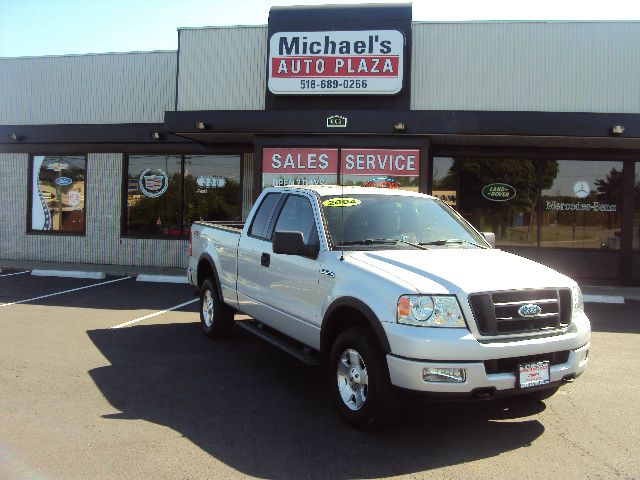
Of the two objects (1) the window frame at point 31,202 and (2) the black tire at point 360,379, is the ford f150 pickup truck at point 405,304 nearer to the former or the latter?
(2) the black tire at point 360,379

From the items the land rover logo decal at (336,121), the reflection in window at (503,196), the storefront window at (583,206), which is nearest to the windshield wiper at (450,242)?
the land rover logo decal at (336,121)

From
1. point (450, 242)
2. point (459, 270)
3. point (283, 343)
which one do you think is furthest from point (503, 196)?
point (459, 270)

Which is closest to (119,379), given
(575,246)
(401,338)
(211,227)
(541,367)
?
(211,227)

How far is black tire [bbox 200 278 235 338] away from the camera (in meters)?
7.30

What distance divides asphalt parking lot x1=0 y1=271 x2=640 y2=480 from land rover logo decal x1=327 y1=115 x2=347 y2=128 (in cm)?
617

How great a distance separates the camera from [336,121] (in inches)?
480

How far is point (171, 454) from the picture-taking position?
399 cm

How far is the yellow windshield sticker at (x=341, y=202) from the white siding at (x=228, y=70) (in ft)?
26.9

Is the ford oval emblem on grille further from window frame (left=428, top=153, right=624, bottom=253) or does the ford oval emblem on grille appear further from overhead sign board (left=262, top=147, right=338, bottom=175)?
window frame (left=428, top=153, right=624, bottom=253)

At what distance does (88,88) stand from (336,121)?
7219 mm

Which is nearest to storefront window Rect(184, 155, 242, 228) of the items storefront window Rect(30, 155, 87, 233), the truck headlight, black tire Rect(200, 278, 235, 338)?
storefront window Rect(30, 155, 87, 233)

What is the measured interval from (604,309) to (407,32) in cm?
680

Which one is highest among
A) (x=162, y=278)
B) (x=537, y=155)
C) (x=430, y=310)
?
(x=537, y=155)

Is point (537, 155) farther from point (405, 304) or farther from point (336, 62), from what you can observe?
point (405, 304)
